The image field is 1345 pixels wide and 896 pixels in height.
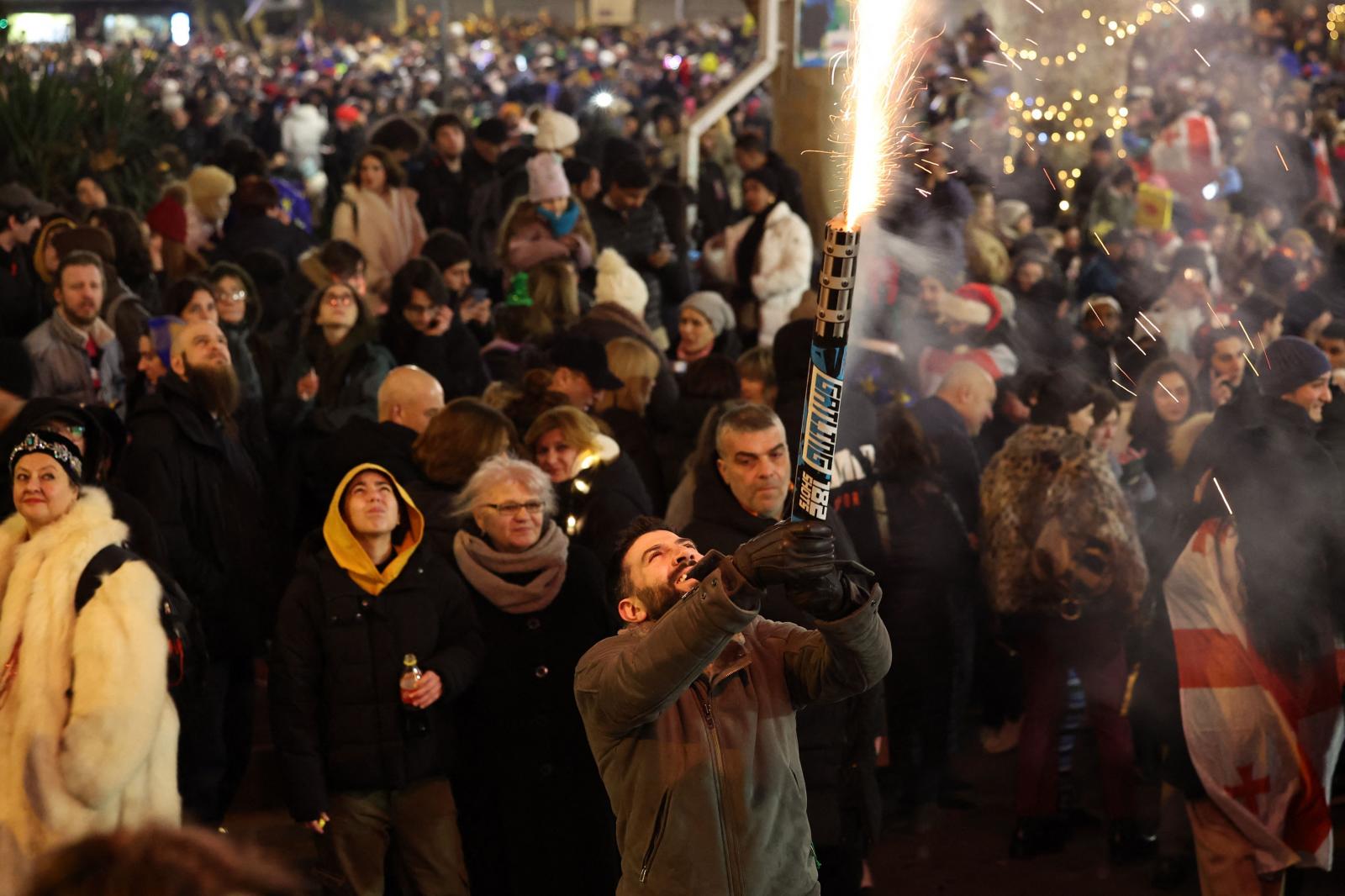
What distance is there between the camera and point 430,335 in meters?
8.13

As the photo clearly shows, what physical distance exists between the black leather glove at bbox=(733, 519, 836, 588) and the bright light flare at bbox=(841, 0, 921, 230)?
0.59 m

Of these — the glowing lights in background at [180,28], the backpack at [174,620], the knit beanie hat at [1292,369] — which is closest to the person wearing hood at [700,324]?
the knit beanie hat at [1292,369]

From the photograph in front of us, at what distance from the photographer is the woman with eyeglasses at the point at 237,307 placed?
7912 millimetres

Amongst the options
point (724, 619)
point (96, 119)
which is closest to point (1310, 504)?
point (724, 619)

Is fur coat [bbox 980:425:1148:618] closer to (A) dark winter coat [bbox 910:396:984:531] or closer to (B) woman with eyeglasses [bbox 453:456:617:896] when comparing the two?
(A) dark winter coat [bbox 910:396:984:531]

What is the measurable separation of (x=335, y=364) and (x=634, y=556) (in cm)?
400

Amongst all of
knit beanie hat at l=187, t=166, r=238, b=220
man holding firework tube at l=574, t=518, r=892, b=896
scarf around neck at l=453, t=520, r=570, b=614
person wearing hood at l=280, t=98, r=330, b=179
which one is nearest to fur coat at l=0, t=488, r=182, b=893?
scarf around neck at l=453, t=520, r=570, b=614

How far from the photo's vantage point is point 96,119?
14703 mm

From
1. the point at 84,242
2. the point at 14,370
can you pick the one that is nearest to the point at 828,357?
the point at 14,370

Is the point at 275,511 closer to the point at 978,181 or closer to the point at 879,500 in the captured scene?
the point at 879,500

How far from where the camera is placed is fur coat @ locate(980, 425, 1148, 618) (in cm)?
650

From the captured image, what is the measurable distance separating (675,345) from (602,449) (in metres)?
4.50

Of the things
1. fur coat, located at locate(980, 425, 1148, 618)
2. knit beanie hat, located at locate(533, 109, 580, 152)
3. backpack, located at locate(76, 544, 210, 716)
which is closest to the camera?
backpack, located at locate(76, 544, 210, 716)

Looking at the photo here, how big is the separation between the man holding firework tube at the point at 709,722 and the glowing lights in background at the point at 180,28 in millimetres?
45490
